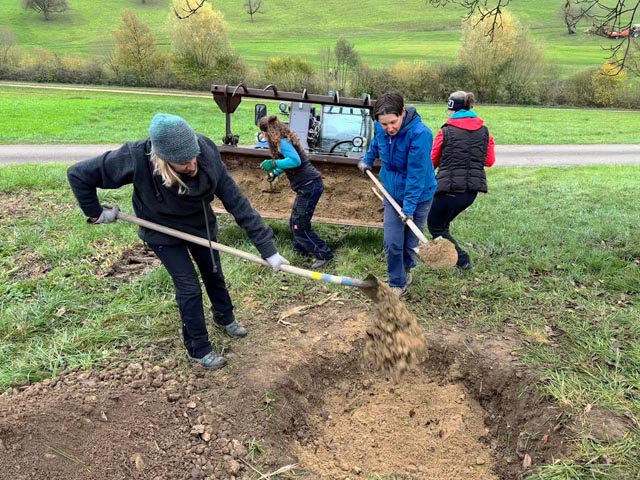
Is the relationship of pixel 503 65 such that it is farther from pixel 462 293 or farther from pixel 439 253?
pixel 439 253

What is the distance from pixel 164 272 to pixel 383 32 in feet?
212

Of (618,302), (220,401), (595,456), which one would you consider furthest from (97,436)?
(618,302)

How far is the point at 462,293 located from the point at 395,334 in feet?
4.88

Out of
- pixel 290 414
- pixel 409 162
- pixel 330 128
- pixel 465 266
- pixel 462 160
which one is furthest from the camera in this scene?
pixel 330 128

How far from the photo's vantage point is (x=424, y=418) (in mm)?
3662

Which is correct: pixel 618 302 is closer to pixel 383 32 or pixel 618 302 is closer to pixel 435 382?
pixel 435 382

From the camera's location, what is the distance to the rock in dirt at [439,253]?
4059 mm

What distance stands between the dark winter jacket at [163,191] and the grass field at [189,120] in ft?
37.7

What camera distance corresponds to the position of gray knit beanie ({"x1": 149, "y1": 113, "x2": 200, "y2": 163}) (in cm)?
276

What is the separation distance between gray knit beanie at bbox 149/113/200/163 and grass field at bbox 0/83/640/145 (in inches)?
471

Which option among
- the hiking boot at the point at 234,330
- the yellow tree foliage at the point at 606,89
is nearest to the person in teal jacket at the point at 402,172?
the hiking boot at the point at 234,330

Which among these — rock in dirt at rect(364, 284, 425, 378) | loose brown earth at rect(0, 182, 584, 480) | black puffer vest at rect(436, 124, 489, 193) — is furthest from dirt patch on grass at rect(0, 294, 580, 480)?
black puffer vest at rect(436, 124, 489, 193)

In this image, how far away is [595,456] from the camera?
295cm

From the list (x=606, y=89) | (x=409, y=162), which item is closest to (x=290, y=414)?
(x=409, y=162)
